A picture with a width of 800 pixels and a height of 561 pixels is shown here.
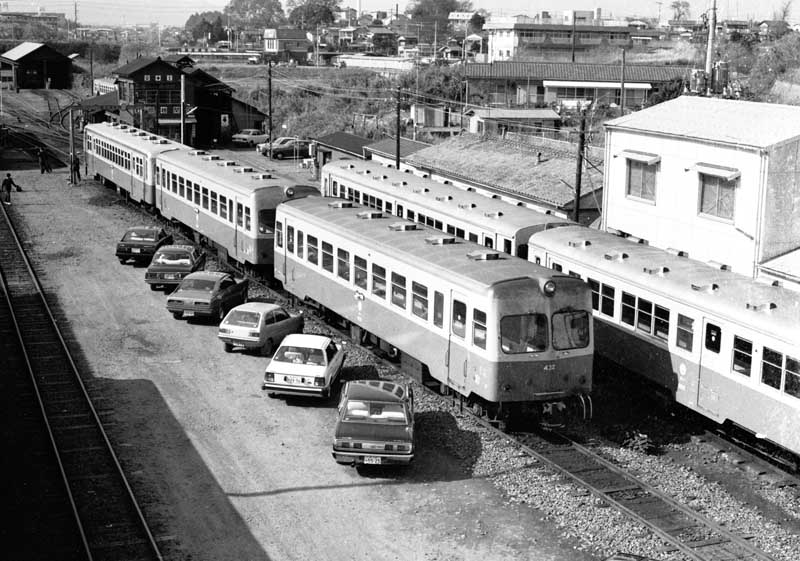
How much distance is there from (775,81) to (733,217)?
40.3 m

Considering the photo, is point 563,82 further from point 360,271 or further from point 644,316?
point 644,316

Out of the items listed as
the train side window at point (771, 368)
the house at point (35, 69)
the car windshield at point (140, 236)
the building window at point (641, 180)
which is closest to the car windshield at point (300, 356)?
the train side window at point (771, 368)

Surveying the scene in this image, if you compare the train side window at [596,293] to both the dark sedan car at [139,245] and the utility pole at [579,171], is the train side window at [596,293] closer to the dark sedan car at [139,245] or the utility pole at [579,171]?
the utility pole at [579,171]

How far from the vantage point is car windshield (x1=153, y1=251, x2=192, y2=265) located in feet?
102

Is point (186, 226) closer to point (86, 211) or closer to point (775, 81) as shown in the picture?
point (86, 211)

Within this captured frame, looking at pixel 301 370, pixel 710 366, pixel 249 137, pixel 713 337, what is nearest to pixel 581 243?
pixel 713 337

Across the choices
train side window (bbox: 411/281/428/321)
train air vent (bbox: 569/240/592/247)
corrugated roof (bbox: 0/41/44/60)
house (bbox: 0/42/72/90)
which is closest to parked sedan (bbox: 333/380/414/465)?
train side window (bbox: 411/281/428/321)

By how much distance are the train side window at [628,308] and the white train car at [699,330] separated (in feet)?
0.07

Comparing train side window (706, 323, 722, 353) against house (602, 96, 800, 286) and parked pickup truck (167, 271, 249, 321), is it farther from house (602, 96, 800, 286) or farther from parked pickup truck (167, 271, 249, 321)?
parked pickup truck (167, 271, 249, 321)

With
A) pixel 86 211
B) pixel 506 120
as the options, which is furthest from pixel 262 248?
pixel 506 120

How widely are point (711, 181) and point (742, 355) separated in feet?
31.0

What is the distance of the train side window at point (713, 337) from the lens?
18.6 metres

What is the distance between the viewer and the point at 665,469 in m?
18.5

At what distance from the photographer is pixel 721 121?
27.8 m
